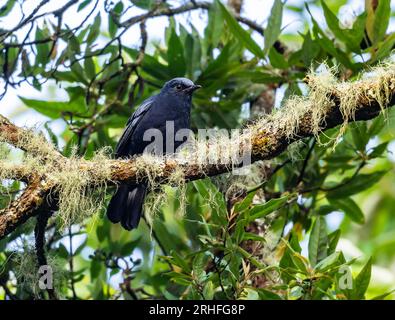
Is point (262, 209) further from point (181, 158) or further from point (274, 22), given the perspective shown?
point (274, 22)

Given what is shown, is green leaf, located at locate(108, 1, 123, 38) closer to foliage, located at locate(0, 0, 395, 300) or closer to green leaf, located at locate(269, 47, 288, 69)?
foliage, located at locate(0, 0, 395, 300)

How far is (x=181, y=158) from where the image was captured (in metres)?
4.06

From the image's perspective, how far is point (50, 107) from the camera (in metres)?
6.02

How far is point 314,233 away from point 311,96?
105 centimetres

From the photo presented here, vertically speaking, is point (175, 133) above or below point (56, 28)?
below

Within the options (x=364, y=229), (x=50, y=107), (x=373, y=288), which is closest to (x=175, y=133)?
(x=50, y=107)

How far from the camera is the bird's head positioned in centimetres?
566

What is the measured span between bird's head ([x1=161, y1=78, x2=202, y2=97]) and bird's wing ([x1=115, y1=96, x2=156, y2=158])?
0.14 m

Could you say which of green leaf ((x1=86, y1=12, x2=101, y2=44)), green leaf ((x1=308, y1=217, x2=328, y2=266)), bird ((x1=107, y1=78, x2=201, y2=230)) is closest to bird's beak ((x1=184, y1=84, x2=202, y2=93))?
bird ((x1=107, y1=78, x2=201, y2=230))

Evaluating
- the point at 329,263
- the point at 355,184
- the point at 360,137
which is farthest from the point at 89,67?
the point at 329,263

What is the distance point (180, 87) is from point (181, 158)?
172 cm
